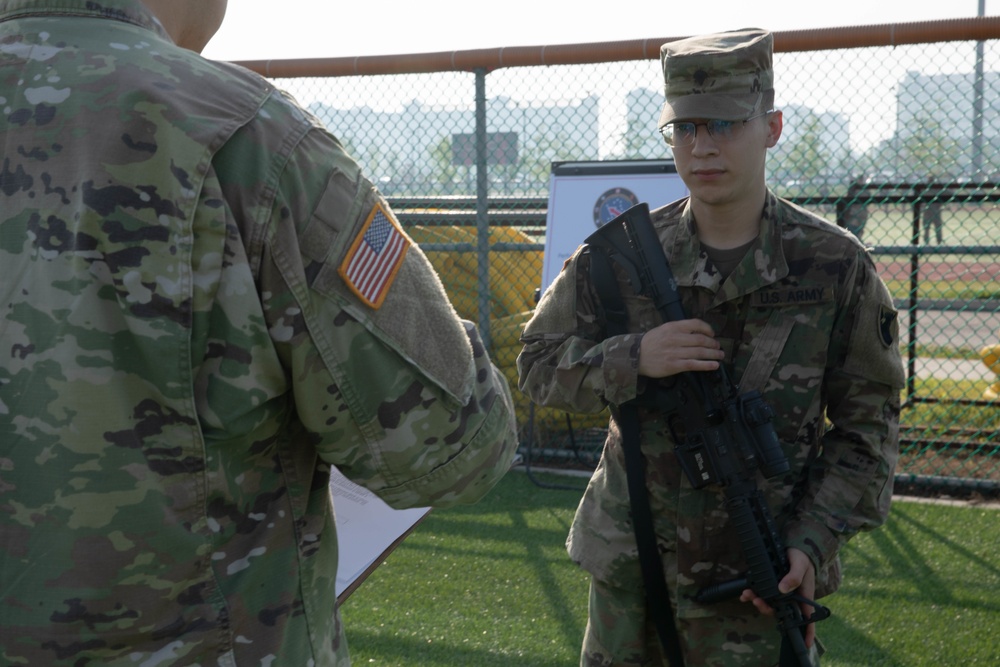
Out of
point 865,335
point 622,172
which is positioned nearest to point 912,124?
point 622,172

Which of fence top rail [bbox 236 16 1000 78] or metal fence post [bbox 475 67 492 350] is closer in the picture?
fence top rail [bbox 236 16 1000 78]

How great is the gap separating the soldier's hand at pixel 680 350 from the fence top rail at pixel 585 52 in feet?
10.2

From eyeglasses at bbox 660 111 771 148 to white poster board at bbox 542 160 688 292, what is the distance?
2.55 metres

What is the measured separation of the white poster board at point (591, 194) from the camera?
15.5ft

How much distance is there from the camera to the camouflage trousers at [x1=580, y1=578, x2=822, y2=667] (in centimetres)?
205

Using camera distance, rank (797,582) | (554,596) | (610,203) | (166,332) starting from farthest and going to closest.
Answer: (610,203) < (554,596) < (797,582) < (166,332)

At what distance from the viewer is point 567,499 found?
5.12m

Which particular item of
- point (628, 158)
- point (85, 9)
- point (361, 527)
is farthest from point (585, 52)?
point (85, 9)

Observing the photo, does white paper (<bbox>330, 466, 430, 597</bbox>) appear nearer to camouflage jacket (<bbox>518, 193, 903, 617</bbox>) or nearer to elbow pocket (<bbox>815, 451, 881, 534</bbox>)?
camouflage jacket (<bbox>518, 193, 903, 617</bbox>)

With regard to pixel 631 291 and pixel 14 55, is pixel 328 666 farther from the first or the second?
pixel 631 291

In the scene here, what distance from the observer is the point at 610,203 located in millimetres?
4828

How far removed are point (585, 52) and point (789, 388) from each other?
3292 mm

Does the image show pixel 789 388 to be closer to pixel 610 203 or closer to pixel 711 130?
pixel 711 130

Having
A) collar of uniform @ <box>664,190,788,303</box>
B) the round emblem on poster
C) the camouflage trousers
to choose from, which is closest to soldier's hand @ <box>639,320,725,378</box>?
collar of uniform @ <box>664,190,788,303</box>
